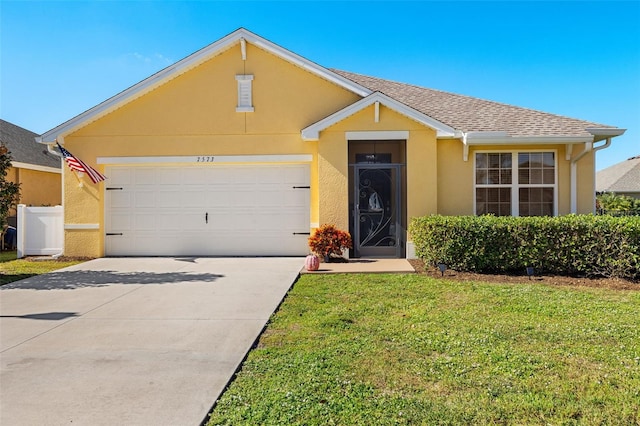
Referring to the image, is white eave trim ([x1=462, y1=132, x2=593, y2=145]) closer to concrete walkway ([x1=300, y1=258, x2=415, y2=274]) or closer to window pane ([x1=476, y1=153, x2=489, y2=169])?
window pane ([x1=476, y1=153, x2=489, y2=169])

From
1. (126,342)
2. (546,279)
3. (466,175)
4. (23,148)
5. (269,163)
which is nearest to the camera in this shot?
(126,342)

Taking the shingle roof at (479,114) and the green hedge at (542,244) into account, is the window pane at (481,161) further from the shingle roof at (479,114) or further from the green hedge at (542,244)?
the green hedge at (542,244)

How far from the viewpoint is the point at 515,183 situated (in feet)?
36.5

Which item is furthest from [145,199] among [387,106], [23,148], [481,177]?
[23,148]

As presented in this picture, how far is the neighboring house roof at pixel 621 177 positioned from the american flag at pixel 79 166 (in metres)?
32.9

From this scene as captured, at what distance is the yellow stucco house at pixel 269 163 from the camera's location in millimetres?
10859

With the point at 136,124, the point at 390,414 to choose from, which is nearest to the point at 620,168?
the point at 136,124

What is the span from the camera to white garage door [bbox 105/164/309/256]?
11547 mm

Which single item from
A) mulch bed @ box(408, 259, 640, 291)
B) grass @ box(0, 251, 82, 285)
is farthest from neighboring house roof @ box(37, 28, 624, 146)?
mulch bed @ box(408, 259, 640, 291)

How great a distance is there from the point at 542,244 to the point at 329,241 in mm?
4638

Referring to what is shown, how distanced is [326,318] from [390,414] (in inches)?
96.9

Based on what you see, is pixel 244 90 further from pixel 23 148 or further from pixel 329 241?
pixel 23 148

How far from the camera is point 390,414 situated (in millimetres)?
3045

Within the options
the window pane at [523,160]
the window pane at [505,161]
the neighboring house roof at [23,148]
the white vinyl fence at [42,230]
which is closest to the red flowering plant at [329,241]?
the window pane at [505,161]
